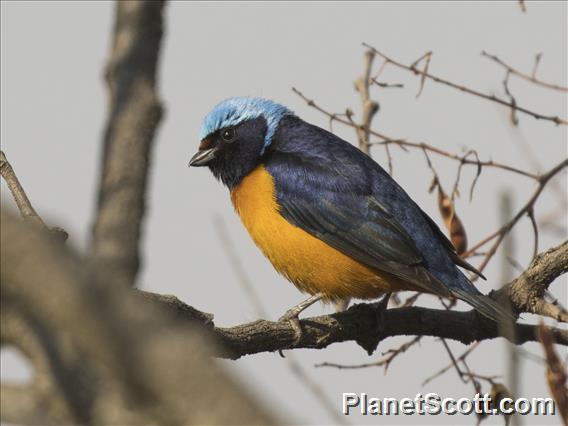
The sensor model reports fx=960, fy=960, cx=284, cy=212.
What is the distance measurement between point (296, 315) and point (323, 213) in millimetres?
1121

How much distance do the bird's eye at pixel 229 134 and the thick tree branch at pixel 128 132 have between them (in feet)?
6.54

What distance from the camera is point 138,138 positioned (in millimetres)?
5035

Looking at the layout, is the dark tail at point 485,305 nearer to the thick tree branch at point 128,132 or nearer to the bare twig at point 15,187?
the thick tree branch at point 128,132

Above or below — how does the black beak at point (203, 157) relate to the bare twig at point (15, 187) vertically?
above

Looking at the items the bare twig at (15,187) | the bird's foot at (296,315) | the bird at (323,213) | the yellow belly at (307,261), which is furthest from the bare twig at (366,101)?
the bare twig at (15,187)

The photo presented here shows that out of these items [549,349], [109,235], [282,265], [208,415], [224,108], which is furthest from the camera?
[224,108]

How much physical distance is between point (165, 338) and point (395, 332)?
4.60 metres

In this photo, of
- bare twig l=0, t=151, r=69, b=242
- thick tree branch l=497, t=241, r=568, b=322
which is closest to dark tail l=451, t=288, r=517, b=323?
thick tree branch l=497, t=241, r=568, b=322

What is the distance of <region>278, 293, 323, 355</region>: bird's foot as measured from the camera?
5.49m

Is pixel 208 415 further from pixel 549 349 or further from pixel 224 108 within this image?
pixel 224 108

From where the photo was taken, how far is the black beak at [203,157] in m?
7.52

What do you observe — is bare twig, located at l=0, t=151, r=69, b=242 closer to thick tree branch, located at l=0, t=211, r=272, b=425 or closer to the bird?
the bird

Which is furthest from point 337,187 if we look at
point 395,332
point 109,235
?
point 109,235

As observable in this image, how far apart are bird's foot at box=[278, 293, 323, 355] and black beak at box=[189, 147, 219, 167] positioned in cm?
157
